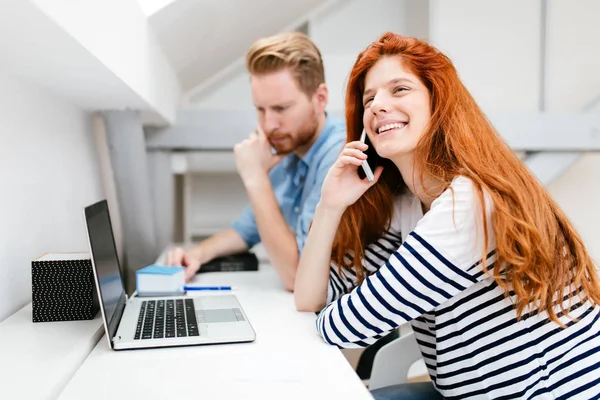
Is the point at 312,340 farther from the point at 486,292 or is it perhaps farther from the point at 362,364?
the point at 362,364

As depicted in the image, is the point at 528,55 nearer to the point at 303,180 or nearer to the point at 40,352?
the point at 303,180

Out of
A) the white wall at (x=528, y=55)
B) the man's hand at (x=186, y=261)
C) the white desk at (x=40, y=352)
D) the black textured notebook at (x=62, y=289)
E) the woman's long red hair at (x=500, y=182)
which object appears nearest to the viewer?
the white desk at (x=40, y=352)

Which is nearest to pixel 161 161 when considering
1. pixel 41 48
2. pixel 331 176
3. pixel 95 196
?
pixel 95 196

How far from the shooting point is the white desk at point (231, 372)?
74 cm

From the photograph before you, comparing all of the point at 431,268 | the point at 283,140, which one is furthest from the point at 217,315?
the point at 283,140

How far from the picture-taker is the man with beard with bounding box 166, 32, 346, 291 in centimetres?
146

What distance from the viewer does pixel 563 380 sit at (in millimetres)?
888

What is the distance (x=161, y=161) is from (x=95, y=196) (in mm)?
320

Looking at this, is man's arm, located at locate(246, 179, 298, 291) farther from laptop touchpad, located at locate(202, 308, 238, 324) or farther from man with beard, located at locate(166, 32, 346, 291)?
laptop touchpad, located at locate(202, 308, 238, 324)

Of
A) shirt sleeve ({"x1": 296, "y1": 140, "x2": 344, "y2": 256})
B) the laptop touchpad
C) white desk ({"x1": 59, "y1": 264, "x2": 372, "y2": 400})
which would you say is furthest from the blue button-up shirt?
white desk ({"x1": 59, "y1": 264, "x2": 372, "y2": 400})

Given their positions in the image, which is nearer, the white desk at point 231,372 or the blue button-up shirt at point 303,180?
the white desk at point 231,372

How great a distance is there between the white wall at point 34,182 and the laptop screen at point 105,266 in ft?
0.53

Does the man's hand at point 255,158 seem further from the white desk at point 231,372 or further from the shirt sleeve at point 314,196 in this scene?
the white desk at point 231,372

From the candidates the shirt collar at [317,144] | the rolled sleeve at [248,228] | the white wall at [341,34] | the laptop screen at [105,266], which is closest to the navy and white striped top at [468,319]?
the laptop screen at [105,266]
